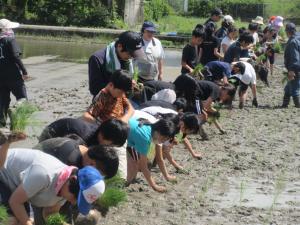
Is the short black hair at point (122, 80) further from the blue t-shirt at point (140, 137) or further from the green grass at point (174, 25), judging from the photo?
the green grass at point (174, 25)

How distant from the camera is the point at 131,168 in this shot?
610 centimetres

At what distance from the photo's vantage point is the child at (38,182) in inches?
157

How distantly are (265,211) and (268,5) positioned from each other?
40831mm

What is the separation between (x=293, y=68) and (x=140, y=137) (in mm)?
6651

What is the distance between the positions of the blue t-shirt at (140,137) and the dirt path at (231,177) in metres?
0.47

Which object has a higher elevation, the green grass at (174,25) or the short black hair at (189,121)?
the short black hair at (189,121)

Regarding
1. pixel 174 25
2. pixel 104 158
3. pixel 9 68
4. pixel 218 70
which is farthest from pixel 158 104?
pixel 174 25

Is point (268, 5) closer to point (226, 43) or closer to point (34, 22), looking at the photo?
point (34, 22)

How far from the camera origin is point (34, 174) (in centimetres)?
405

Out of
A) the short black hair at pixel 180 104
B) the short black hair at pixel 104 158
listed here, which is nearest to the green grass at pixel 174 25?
the short black hair at pixel 180 104

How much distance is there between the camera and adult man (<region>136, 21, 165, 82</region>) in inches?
311

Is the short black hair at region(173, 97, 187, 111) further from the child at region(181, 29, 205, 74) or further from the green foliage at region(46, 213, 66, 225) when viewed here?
the green foliage at region(46, 213, 66, 225)

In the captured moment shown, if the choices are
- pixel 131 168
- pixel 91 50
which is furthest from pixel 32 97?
pixel 91 50

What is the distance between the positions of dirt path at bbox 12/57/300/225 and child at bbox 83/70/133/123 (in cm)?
74
